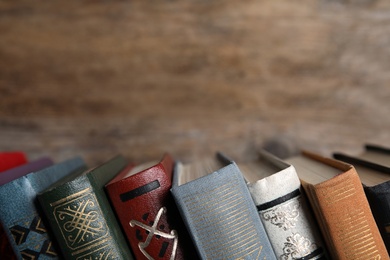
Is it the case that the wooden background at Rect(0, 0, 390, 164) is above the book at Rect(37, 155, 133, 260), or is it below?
above

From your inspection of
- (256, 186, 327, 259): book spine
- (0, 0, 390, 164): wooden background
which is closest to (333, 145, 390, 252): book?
(256, 186, 327, 259): book spine

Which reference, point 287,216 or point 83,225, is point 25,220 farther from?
point 287,216

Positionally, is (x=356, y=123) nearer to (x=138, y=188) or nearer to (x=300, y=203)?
(x=300, y=203)

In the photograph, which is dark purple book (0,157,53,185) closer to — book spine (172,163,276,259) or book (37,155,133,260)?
book (37,155,133,260)

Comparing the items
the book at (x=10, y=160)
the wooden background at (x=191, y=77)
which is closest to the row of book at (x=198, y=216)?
the book at (x=10, y=160)

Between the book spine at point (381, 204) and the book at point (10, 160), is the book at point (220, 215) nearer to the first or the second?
the book spine at point (381, 204)

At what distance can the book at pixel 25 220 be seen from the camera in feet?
2.25

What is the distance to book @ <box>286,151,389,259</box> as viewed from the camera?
68 centimetres

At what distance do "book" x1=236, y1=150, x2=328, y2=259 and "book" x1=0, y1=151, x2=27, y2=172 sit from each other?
18.4 inches

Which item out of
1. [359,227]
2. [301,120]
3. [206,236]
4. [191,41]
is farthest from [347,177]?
[191,41]

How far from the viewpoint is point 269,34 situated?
1058 millimetres

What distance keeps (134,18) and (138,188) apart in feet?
1.62

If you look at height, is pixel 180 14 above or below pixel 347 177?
above

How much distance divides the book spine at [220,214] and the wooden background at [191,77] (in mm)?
400
